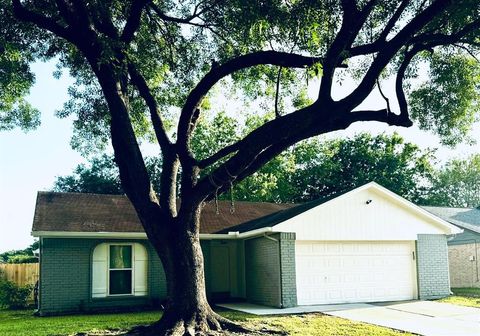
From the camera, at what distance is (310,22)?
406 inches

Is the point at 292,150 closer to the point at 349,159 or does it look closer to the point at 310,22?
the point at 349,159

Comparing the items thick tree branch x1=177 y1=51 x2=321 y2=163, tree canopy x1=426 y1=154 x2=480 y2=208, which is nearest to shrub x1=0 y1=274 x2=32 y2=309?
thick tree branch x1=177 y1=51 x2=321 y2=163

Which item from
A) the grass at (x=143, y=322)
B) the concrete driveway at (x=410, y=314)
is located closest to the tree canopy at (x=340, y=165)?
the concrete driveway at (x=410, y=314)

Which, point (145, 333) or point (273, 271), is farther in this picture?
point (273, 271)

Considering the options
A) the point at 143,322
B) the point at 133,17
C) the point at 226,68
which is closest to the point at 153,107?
the point at 133,17

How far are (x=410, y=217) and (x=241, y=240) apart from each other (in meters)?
6.04

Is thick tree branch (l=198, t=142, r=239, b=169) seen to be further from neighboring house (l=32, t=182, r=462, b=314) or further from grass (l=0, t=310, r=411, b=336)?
neighboring house (l=32, t=182, r=462, b=314)

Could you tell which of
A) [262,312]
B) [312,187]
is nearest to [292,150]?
[312,187]

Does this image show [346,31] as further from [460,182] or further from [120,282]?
[460,182]

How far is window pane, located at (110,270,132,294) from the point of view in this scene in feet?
55.4

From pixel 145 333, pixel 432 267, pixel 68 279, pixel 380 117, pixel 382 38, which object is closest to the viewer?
pixel 380 117

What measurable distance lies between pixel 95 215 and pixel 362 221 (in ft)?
29.5

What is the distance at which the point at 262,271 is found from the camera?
56.5ft

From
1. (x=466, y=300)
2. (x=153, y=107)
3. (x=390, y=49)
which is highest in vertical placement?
(x=390, y=49)
